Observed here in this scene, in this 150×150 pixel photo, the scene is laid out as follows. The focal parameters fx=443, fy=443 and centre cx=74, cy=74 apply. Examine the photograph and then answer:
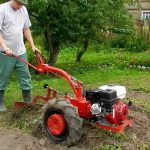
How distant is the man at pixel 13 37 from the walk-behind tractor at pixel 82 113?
50.5 inches

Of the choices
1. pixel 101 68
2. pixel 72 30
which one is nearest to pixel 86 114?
pixel 72 30

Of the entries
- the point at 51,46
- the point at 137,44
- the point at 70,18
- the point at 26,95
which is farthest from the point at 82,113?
the point at 137,44

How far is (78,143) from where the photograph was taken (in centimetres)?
557

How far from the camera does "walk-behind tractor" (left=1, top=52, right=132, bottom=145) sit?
539 centimetres

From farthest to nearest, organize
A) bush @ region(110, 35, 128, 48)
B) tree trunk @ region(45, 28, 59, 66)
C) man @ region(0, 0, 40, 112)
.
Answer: bush @ region(110, 35, 128, 48) < tree trunk @ region(45, 28, 59, 66) < man @ region(0, 0, 40, 112)

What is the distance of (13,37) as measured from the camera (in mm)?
6781

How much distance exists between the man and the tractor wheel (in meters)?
1.23

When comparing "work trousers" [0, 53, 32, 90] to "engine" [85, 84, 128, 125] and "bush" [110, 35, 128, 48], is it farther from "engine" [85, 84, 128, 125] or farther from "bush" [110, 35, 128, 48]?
"bush" [110, 35, 128, 48]

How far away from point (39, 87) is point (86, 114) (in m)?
3.85

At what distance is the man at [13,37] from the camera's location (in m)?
6.61

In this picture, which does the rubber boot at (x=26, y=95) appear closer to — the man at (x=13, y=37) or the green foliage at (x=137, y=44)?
the man at (x=13, y=37)

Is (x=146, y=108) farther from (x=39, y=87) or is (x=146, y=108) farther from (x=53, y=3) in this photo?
(x=53, y=3)

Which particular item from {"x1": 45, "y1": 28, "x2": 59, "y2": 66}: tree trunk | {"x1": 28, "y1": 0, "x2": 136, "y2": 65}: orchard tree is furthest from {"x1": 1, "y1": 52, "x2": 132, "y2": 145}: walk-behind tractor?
{"x1": 45, "y1": 28, "x2": 59, "y2": 66}: tree trunk

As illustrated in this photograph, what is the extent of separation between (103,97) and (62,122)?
23.3 inches
